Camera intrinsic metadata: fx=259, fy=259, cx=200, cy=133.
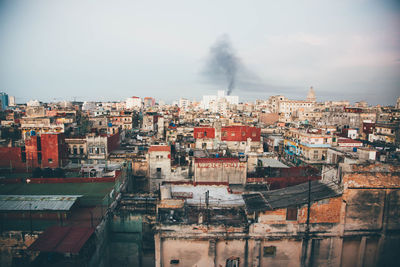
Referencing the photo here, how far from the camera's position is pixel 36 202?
18219 mm

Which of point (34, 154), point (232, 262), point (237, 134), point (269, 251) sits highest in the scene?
point (237, 134)

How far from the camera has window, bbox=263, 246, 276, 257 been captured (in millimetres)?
15453

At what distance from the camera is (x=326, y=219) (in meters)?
15.6

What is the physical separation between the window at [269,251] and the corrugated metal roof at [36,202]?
1317 centimetres

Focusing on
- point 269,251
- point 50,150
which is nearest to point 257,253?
point 269,251

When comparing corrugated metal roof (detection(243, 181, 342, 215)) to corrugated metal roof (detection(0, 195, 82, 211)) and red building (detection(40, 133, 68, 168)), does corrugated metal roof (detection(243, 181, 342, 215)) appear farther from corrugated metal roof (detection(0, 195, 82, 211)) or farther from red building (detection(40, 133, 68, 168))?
red building (detection(40, 133, 68, 168))

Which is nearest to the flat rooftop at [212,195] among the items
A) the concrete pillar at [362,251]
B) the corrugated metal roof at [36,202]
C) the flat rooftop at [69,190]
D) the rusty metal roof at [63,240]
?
the flat rooftop at [69,190]

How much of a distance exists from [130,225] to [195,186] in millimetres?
6715

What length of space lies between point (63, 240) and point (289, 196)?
1377cm

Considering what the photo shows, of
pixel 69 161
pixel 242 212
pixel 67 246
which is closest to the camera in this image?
pixel 67 246

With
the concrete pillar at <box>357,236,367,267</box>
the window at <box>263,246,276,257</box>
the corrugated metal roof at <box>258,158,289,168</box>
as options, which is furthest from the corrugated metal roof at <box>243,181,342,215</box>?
the corrugated metal roof at <box>258,158,289,168</box>

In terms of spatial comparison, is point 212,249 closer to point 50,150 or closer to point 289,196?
point 289,196

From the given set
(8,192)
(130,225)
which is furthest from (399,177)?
(8,192)

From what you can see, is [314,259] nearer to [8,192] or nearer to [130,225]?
[130,225]
